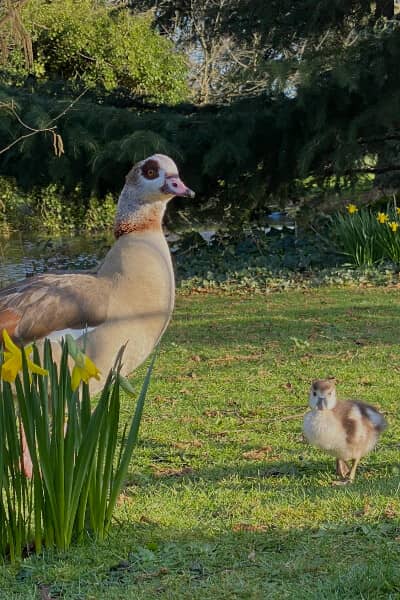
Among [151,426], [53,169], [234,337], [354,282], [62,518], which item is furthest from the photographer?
[53,169]

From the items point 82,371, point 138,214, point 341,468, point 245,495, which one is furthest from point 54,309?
point 341,468

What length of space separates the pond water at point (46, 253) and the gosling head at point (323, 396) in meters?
13.1

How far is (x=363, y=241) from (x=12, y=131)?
311 inches

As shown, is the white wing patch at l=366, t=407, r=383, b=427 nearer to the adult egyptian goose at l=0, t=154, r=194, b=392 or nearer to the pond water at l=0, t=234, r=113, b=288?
the adult egyptian goose at l=0, t=154, r=194, b=392

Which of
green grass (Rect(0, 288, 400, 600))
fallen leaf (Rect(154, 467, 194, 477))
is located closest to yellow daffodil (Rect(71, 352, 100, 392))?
green grass (Rect(0, 288, 400, 600))

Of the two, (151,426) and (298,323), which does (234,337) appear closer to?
(298,323)

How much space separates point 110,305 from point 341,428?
65.1 inches

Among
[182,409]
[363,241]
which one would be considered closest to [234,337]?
[182,409]

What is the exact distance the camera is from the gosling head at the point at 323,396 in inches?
226

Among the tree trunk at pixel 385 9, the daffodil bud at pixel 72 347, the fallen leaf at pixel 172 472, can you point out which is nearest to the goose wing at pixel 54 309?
the fallen leaf at pixel 172 472

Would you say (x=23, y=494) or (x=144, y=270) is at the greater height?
(x=144, y=270)

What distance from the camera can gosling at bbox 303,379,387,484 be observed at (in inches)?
216

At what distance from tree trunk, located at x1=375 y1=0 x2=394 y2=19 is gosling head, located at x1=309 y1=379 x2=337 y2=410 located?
540 inches

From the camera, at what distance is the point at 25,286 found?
17.7 feet
